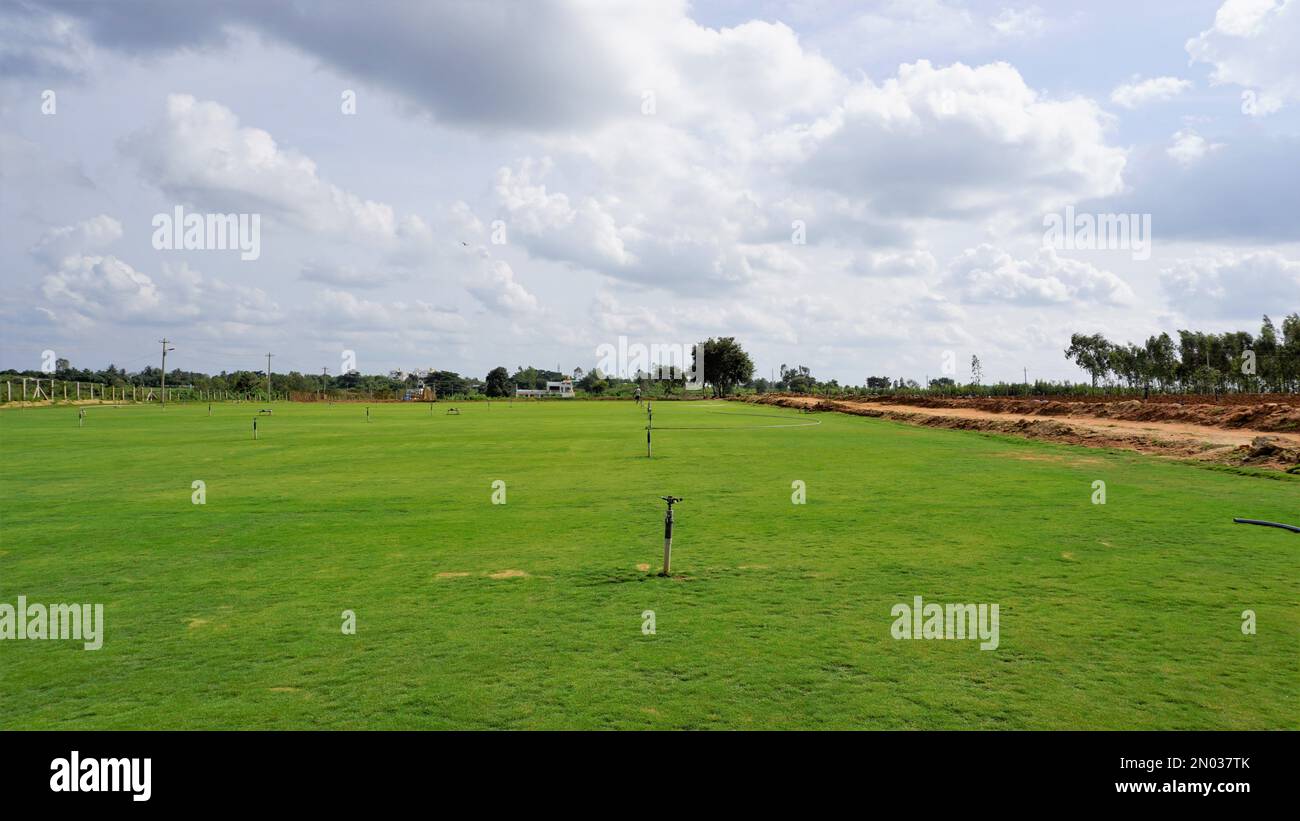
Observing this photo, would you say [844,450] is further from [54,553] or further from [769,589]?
[54,553]

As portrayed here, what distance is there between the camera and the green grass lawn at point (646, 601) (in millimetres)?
6980

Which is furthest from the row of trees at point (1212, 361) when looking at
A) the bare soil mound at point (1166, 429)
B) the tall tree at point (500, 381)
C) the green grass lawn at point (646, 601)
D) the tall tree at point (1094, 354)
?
the tall tree at point (500, 381)

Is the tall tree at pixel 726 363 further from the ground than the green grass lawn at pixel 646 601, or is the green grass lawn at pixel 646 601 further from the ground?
the tall tree at pixel 726 363

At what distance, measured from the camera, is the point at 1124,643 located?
8.71 m

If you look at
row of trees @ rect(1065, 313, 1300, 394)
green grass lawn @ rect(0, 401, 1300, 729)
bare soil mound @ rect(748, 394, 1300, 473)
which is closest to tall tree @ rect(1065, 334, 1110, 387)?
row of trees @ rect(1065, 313, 1300, 394)

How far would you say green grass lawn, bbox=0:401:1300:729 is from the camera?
698 cm
